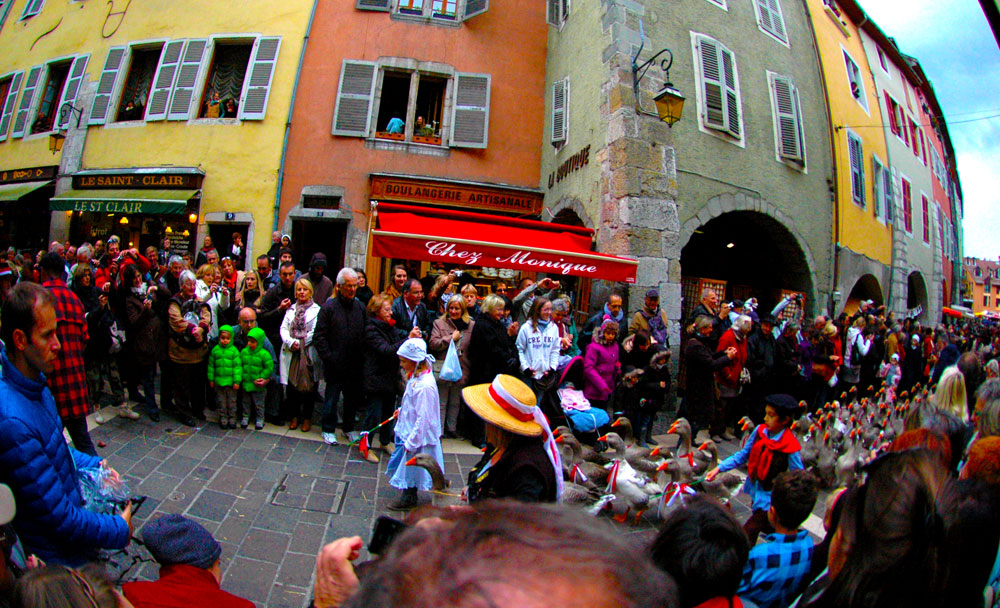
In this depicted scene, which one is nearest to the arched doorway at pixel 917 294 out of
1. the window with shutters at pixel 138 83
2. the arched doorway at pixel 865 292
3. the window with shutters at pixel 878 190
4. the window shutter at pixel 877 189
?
the arched doorway at pixel 865 292

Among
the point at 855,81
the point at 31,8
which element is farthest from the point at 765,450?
the point at 31,8

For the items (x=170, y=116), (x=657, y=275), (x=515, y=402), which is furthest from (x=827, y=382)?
(x=170, y=116)

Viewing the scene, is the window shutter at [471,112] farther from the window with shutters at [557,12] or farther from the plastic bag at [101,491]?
the plastic bag at [101,491]

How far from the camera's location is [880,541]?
1497 mm

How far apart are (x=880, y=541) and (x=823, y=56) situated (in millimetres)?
A: 14616

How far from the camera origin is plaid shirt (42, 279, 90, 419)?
3.44 m

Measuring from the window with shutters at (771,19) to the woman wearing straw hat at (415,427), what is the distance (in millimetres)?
11142

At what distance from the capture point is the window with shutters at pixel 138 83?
12.0 meters

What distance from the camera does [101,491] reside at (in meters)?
2.27

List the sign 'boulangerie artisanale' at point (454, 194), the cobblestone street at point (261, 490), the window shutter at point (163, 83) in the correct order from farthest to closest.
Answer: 1. the window shutter at point (163, 83)
2. the sign 'boulangerie artisanale' at point (454, 194)
3. the cobblestone street at point (261, 490)

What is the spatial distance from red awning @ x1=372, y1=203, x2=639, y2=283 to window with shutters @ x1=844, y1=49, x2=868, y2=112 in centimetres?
1099

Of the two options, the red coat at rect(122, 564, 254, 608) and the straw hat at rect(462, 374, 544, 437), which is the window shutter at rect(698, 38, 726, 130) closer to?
the straw hat at rect(462, 374, 544, 437)

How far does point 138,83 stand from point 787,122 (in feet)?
50.8

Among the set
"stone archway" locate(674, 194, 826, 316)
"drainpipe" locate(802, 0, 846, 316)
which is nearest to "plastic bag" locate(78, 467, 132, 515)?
"stone archway" locate(674, 194, 826, 316)
